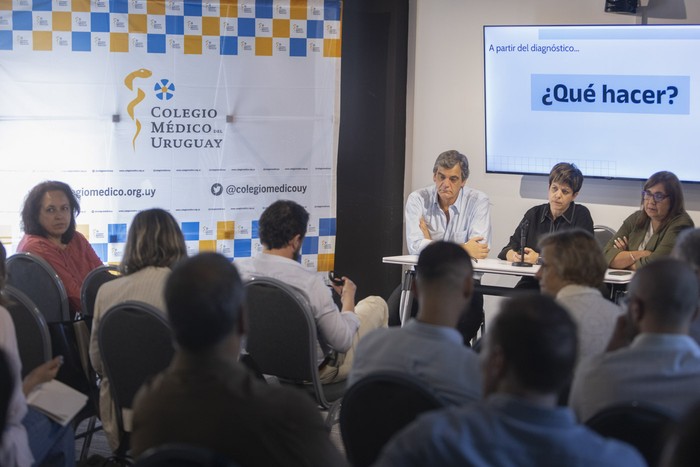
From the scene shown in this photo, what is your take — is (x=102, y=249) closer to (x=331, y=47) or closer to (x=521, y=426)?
(x=331, y=47)

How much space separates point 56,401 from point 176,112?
322 centimetres

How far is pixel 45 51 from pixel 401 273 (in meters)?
2.93

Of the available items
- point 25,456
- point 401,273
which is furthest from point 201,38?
point 25,456

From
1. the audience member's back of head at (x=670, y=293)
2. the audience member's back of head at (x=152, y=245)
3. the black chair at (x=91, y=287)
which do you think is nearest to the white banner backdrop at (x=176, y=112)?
the black chair at (x=91, y=287)

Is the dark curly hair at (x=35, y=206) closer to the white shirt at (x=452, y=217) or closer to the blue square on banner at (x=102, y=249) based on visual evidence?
the blue square on banner at (x=102, y=249)

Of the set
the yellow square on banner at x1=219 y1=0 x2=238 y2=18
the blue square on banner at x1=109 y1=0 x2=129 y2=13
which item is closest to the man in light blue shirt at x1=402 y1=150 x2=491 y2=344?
the yellow square on banner at x1=219 y1=0 x2=238 y2=18

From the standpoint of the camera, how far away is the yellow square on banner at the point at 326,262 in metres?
6.12

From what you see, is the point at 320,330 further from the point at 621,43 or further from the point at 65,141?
the point at 621,43

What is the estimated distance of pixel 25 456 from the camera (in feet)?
8.26

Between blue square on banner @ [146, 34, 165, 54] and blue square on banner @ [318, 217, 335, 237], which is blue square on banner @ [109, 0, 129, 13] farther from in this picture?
blue square on banner @ [318, 217, 335, 237]

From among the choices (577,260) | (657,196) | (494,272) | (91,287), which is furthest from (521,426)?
(657,196)

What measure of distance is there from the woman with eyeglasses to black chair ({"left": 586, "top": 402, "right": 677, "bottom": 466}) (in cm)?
319

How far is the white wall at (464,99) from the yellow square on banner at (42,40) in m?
2.56

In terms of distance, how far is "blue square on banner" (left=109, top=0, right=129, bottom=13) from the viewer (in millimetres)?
5590
